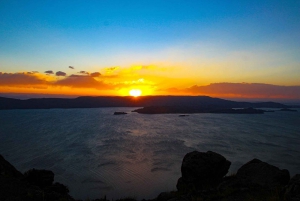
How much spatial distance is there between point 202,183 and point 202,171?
0.97 metres

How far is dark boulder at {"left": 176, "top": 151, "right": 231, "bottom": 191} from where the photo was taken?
18.1 metres

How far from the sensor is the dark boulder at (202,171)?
1808 centimetres

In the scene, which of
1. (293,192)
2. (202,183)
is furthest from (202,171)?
(293,192)

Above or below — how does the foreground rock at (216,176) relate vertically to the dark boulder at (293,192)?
below

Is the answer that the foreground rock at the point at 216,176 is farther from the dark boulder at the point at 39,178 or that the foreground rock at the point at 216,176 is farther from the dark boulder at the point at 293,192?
the dark boulder at the point at 39,178

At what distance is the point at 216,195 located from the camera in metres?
12.0

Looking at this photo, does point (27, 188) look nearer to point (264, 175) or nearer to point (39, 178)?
point (39, 178)

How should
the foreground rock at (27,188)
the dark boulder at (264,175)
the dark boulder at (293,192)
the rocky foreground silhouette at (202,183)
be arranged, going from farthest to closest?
the dark boulder at (264,175), the foreground rock at (27,188), the rocky foreground silhouette at (202,183), the dark boulder at (293,192)

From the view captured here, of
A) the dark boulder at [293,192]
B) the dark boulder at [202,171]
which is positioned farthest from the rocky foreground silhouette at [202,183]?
the dark boulder at [293,192]

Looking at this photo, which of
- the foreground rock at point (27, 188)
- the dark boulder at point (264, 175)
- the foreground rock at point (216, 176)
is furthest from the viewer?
the dark boulder at point (264, 175)

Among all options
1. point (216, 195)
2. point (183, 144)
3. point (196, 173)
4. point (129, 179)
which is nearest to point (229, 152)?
point (183, 144)

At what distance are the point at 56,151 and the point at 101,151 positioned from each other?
27.8ft

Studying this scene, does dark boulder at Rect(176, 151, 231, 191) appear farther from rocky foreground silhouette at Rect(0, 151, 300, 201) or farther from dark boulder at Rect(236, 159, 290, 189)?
dark boulder at Rect(236, 159, 290, 189)

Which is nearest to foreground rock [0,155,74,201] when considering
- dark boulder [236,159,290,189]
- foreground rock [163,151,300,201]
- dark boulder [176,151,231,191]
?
foreground rock [163,151,300,201]
